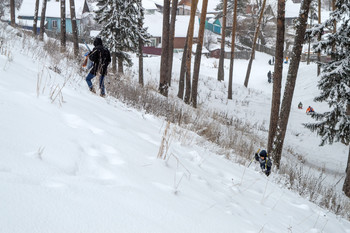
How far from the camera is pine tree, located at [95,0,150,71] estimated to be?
1812cm

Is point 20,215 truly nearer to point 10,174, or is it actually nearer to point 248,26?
point 10,174

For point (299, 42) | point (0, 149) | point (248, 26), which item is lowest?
point (0, 149)

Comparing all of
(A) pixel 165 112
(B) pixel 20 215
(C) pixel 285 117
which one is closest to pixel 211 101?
(C) pixel 285 117

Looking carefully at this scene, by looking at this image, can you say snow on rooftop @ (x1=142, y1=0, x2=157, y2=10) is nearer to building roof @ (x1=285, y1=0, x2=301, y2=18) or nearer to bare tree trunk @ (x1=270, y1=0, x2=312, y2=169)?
building roof @ (x1=285, y1=0, x2=301, y2=18)

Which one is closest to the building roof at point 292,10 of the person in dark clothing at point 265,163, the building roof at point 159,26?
the building roof at point 159,26

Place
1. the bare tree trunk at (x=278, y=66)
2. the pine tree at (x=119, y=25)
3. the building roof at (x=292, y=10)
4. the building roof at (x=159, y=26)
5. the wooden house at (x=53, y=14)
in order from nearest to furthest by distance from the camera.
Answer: the bare tree trunk at (x=278, y=66)
the pine tree at (x=119, y=25)
the building roof at (x=159, y=26)
the wooden house at (x=53, y=14)
the building roof at (x=292, y=10)

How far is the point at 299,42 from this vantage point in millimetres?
8453

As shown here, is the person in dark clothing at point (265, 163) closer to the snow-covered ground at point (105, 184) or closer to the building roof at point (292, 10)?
the snow-covered ground at point (105, 184)

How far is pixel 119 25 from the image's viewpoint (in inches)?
716

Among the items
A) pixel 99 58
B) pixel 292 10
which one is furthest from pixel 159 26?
pixel 99 58

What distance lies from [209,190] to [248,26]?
55422 mm

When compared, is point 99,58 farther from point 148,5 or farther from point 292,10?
point 292,10

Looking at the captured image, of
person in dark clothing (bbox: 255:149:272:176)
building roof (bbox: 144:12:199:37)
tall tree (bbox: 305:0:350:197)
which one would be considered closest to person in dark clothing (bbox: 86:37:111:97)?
person in dark clothing (bbox: 255:149:272:176)

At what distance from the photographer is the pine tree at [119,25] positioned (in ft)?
59.5
